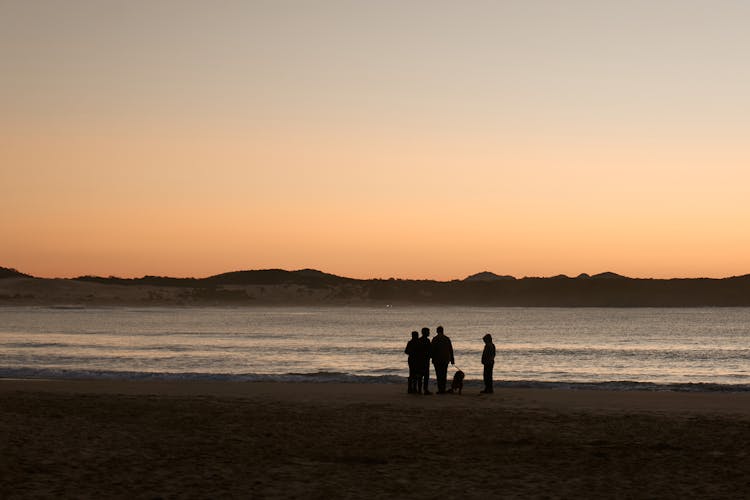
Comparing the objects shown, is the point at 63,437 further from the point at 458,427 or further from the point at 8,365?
the point at 8,365

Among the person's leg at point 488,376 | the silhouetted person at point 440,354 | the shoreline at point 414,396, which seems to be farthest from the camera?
the person's leg at point 488,376

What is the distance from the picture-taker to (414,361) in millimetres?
22203

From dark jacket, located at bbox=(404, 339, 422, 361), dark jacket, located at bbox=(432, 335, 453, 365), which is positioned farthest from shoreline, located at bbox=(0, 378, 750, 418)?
dark jacket, located at bbox=(404, 339, 422, 361)

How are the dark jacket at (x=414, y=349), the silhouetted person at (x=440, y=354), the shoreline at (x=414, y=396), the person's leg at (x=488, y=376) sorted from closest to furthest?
the shoreline at (x=414, y=396)
the dark jacket at (x=414, y=349)
the silhouetted person at (x=440, y=354)
the person's leg at (x=488, y=376)

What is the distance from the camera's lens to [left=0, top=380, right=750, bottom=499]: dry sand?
10.5 metres

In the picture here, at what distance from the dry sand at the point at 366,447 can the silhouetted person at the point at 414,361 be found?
111cm

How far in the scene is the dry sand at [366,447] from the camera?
10484mm

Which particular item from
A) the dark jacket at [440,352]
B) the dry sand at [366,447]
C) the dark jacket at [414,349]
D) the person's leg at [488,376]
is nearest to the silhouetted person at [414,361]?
the dark jacket at [414,349]

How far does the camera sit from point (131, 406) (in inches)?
736

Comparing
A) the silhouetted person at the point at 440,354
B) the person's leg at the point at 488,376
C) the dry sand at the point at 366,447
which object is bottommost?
the dry sand at the point at 366,447

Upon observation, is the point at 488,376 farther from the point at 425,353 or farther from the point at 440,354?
the point at 425,353

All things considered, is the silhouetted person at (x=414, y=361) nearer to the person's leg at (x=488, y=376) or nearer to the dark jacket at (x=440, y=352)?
the dark jacket at (x=440, y=352)

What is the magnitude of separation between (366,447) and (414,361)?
8.63 m

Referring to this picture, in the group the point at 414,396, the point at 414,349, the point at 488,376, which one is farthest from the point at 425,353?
the point at 488,376
